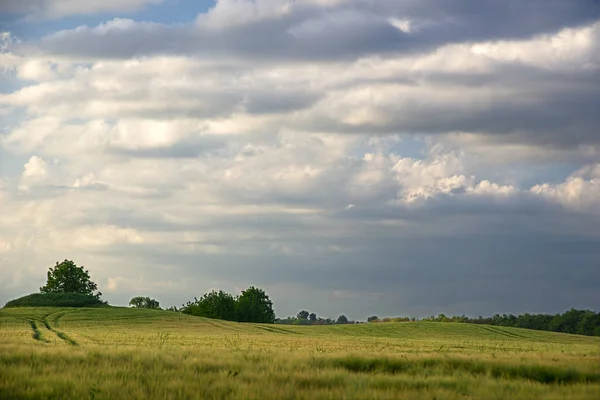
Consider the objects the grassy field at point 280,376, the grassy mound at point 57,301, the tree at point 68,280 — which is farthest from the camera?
the tree at point 68,280

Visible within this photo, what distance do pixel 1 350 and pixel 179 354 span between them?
5451 millimetres

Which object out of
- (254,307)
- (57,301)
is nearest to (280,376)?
(57,301)

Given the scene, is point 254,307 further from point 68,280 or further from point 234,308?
point 68,280

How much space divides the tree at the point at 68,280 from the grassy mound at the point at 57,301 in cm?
1791

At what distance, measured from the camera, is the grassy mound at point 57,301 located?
9962 cm

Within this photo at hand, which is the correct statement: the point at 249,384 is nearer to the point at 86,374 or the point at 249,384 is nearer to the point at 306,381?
the point at 306,381

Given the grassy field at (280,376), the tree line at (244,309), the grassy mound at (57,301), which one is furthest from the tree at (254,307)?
the grassy field at (280,376)

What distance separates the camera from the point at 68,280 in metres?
125

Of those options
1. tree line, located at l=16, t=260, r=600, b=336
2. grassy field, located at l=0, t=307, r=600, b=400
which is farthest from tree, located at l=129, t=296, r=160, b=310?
grassy field, located at l=0, t=307, r=600, b=400

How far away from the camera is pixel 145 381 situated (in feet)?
53.3

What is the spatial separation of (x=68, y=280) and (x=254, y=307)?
117 feet

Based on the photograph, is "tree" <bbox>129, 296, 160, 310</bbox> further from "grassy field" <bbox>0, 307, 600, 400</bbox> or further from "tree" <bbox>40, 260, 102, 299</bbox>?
"grassy field" <bbox>0, 307, 600, 400</bbox>

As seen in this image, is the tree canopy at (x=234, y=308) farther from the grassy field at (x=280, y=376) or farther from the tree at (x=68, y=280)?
the grassy field at (x=280, y=376)

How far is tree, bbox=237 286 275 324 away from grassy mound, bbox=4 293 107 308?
107ft
